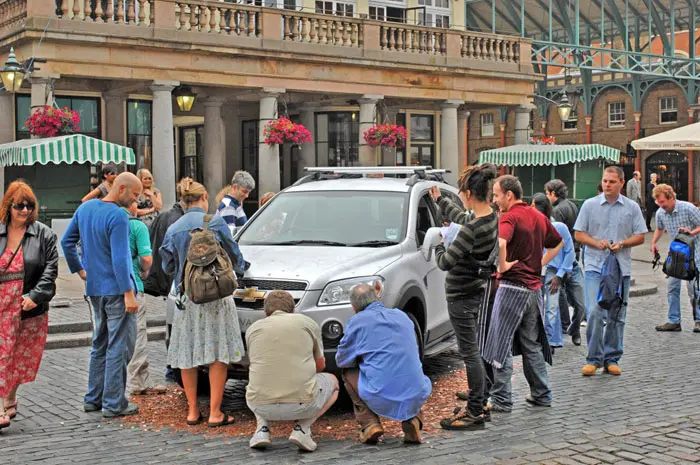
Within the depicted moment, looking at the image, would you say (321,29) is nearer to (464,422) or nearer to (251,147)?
(251,147)

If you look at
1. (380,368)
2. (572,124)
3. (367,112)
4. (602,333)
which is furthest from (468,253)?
(572,124)

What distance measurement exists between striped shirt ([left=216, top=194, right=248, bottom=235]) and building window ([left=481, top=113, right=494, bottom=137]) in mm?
46842

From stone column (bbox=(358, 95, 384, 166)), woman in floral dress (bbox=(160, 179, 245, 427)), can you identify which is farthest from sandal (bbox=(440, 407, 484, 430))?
stone column (bbox=(358, 95, 384, 166))

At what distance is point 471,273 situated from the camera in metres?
7.66

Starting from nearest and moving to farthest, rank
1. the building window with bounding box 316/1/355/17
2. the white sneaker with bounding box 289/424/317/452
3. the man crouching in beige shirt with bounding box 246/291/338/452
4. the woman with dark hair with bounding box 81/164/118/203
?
the white sneaker with bounding box 289/424/317/452
the man crouching in beige shirt with bounding box 246/291/338/452
the woman with dark hair with bounding box 81/164/118/203
the building window with bounding box 316/1/355/17

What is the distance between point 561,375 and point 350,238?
2594mm

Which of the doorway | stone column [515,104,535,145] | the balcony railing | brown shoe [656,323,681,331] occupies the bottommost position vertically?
brown shoe [656,323,681,331]

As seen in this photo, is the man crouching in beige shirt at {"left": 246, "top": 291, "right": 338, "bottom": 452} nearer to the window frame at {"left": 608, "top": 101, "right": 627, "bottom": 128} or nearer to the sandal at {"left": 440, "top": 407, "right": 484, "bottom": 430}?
the sandal at {"left": 440, "top": 407, "right": 484, "bottom": 430}

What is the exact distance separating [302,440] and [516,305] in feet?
7.58

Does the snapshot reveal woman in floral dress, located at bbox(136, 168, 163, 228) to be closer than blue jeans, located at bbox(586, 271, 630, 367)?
No

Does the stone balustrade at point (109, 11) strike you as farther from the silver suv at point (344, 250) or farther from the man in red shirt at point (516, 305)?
the man in red shirt at point (516, 305)

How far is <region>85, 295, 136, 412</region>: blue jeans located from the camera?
808 cm

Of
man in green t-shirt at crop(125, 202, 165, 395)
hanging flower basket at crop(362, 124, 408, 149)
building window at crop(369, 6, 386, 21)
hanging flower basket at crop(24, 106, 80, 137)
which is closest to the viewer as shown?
man in green t-shirt at crop(125, 202, 165, 395)

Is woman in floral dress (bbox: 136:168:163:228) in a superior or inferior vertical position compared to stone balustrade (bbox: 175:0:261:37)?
inferior
